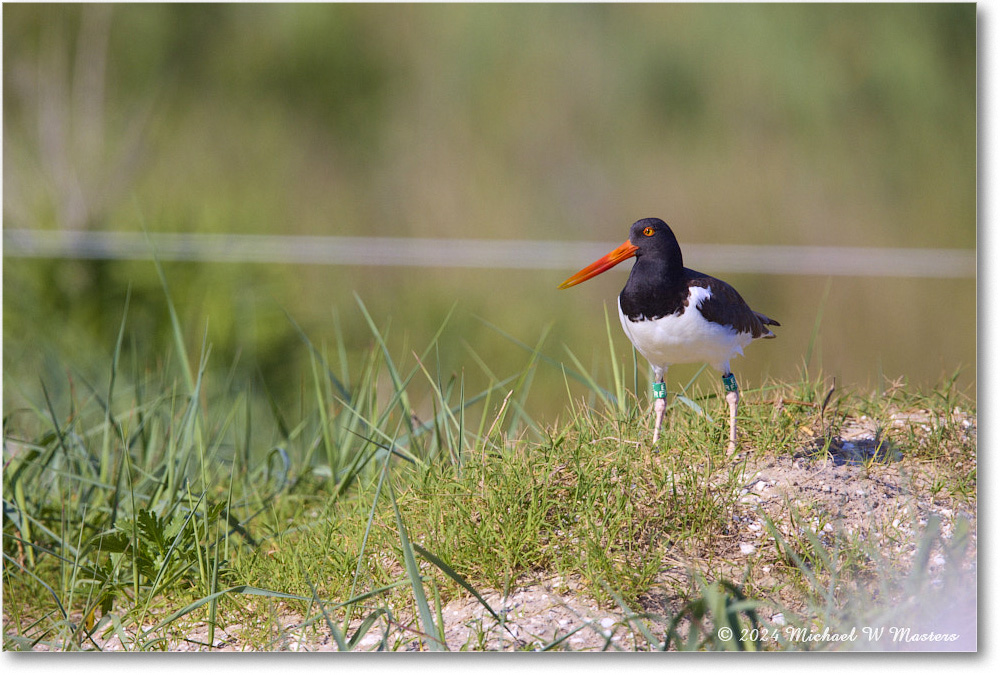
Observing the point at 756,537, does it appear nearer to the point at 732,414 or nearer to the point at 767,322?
the point at 732,414

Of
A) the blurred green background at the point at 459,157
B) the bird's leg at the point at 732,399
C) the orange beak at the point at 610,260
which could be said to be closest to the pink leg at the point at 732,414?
the bird's leg at the point at 732,399

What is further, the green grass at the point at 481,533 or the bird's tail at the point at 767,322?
the bird's tail at the point at 767,322

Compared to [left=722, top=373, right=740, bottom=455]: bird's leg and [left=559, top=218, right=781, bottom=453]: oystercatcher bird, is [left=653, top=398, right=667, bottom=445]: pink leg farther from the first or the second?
[left=722, top=373, right=740, bottom=455]: bird's leg

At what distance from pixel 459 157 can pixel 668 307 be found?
171 centimetres

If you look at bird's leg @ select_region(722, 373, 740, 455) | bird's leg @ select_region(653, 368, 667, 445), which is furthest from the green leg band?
bird's leg @ select_region(653, 368, 667, 445)

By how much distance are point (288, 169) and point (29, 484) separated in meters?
1.61

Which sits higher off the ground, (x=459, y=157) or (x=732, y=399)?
(x=459, y=157)

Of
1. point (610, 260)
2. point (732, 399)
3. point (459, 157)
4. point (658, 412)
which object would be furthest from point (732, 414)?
point (459, 157)

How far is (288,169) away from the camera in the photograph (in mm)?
3289

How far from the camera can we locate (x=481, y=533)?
4.99 ft

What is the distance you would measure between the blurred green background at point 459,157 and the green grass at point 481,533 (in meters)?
0.43

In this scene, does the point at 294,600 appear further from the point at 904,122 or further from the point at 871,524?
the point at 904,122

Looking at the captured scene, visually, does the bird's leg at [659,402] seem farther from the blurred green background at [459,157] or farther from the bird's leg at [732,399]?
the blurred green background at [459,157]

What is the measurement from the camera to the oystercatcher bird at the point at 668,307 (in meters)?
1.50
